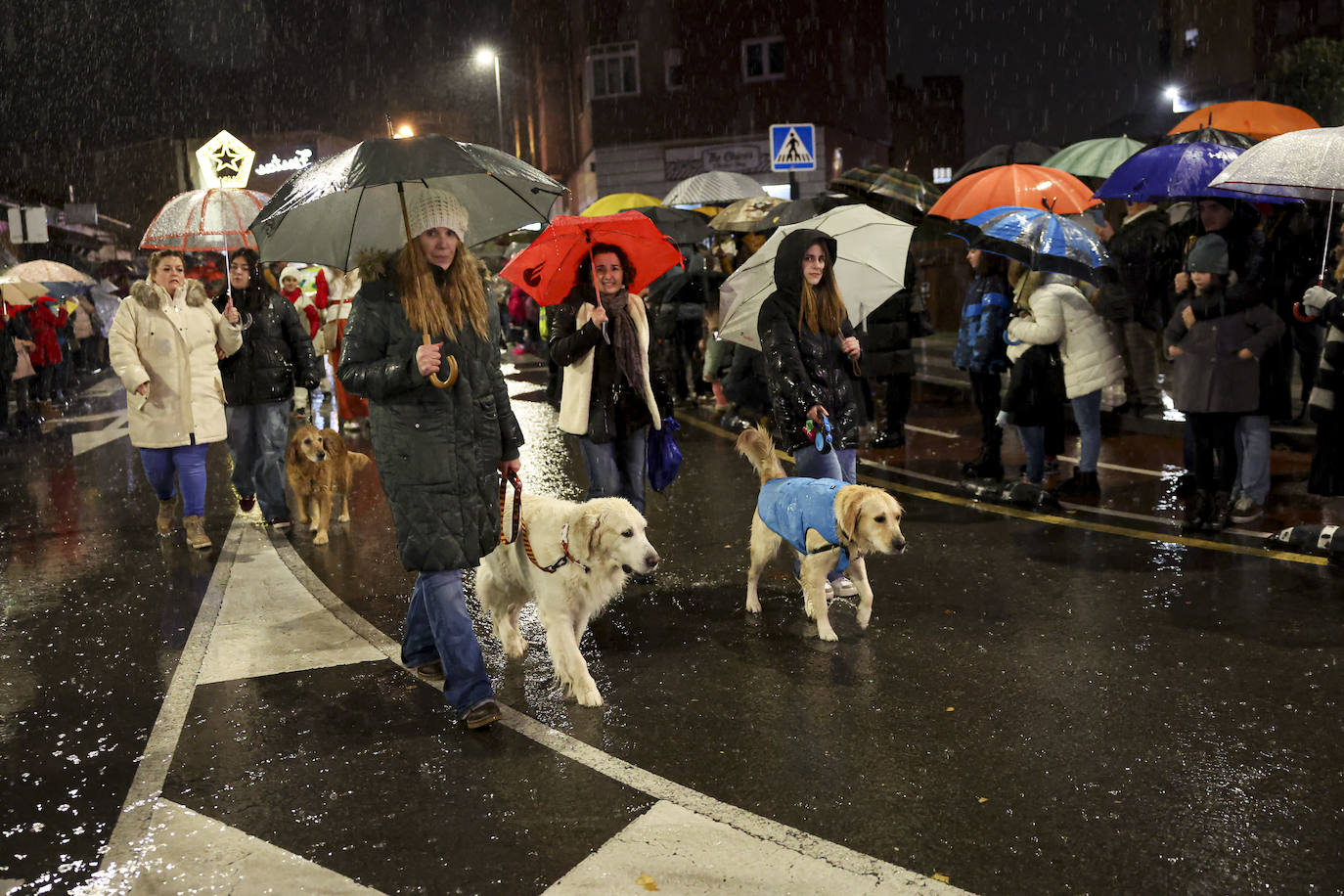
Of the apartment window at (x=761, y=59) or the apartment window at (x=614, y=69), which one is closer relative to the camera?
the apartment window at (x=761, y=59)

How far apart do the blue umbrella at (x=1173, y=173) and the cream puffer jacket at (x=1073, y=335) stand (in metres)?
0.99

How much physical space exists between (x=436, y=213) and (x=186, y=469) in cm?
482

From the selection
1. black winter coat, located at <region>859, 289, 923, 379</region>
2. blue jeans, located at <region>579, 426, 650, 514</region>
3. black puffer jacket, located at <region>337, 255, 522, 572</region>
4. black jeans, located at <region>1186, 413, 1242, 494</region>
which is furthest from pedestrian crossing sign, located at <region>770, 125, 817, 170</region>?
black puffer jacket, located at <region>337, 255, 522, 572</region>

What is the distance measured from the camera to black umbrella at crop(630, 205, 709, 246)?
14.8 meters

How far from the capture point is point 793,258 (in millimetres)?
6594

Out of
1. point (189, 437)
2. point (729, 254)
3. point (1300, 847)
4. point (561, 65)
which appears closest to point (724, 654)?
point (1300, 847)

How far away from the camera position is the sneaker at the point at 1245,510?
8164 mm

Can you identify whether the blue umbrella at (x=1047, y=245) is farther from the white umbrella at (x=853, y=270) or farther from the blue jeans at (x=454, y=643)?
the blue jeans at (x=454, y=643)

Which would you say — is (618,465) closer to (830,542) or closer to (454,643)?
(830,542)

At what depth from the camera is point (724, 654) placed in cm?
596

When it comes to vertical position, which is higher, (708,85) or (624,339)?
(708,85)

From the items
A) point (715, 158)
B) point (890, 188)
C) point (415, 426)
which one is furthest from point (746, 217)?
point (715, 158)

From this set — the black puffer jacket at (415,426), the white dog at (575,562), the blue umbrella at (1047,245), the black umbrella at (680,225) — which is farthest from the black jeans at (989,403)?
the black puffer jacket at (415,426)

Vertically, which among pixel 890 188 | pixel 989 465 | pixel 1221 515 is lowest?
pixel 1221 515
